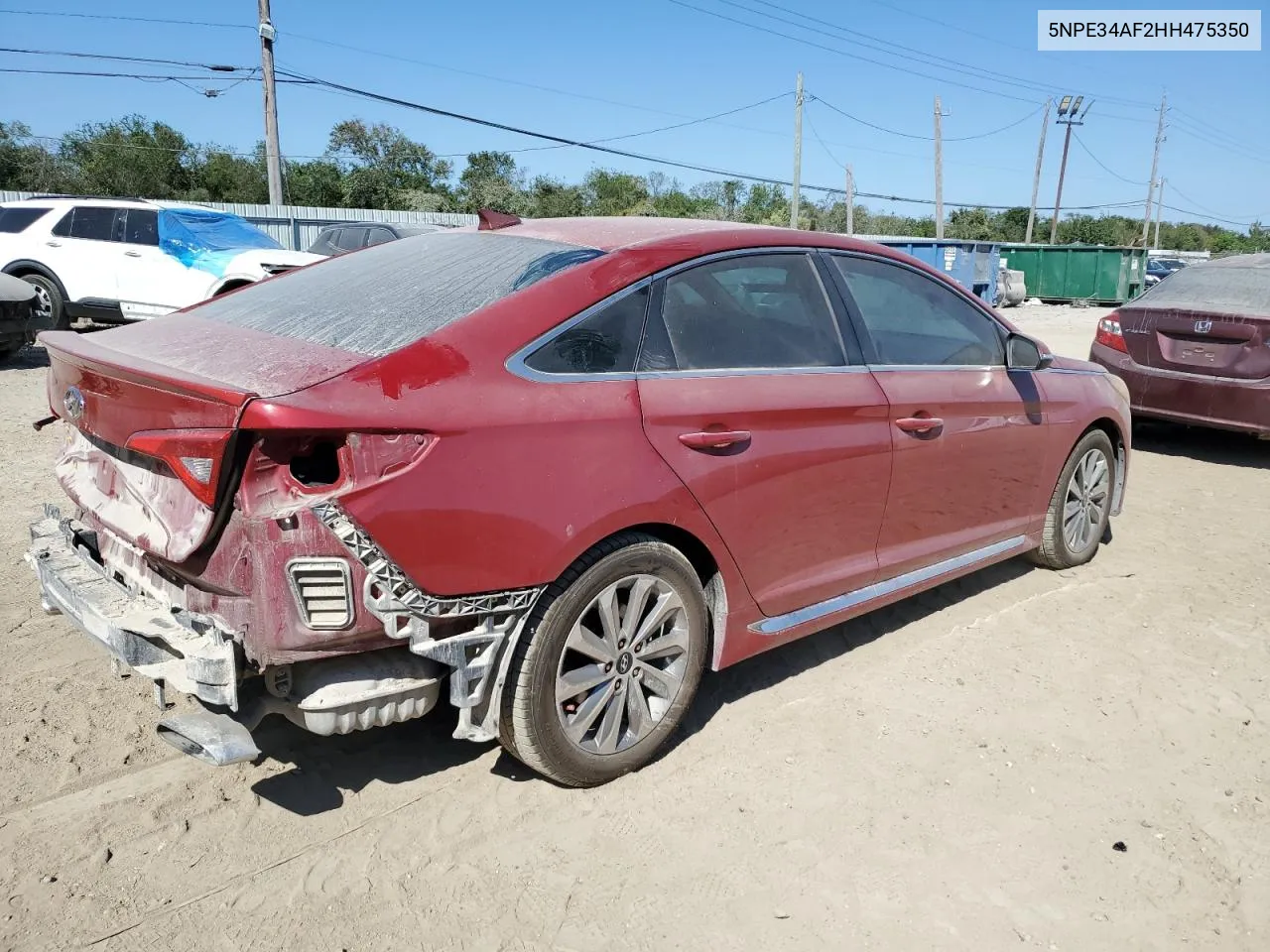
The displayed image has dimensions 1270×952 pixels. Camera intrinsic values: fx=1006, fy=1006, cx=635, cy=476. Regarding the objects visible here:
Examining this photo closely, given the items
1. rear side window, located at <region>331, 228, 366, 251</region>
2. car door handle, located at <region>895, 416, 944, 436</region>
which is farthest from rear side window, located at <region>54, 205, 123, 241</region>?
car door handle, located at <region>895, 416, 944, 436</region>

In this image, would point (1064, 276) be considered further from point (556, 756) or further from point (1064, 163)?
point (556, 756)

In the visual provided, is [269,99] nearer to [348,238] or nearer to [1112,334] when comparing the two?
[348,238]

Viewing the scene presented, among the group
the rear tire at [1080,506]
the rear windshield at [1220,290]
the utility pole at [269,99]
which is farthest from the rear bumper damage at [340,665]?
the utility pole at [269,99]

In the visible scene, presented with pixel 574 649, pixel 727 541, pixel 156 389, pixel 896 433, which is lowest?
pixel 574 649

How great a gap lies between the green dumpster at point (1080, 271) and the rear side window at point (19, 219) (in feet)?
89.6

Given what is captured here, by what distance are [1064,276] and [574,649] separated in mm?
33360

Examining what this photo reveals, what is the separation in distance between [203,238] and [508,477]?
10.5 m

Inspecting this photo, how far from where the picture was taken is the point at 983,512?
4406 millimetres

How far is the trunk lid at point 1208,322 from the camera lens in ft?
24.6

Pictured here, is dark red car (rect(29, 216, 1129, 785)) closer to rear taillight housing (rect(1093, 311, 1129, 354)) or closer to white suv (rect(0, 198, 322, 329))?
rear taillight housing (rect(1093, 311, 1129, 354))

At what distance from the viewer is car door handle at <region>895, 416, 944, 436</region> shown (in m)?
3.83

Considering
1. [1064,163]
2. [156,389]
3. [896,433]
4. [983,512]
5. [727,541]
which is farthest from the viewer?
[1064,163]

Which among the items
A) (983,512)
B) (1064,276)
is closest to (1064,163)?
(1064,276)

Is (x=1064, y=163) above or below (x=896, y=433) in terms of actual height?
above
